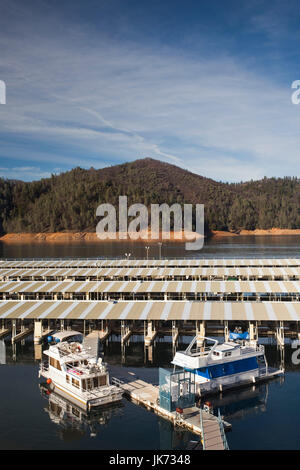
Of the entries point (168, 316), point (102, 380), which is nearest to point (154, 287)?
point (168, 316)

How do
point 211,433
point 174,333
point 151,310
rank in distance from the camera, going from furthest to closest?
point 174,333 < point 151,310 < point 211,433

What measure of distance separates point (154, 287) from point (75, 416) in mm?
24016

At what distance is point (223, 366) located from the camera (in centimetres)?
3219

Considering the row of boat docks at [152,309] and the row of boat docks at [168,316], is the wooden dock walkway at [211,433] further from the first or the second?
the row of boat docks at [152,309]

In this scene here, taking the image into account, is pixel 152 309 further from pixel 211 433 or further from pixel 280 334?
pixel 211 433

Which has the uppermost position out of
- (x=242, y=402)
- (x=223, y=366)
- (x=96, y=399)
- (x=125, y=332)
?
(x=223, y=366)

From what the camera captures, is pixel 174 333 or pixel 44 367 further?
pixel 174 333

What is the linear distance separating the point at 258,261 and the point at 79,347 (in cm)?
4801

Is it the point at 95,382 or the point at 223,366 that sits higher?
the point at 223,366

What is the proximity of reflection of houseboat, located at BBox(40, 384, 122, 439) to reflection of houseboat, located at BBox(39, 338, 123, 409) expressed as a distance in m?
0.44

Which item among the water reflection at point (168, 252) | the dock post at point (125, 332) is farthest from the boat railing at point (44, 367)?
the water reflection at point (168, 252)

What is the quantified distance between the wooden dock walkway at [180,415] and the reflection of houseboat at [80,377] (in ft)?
5.58
